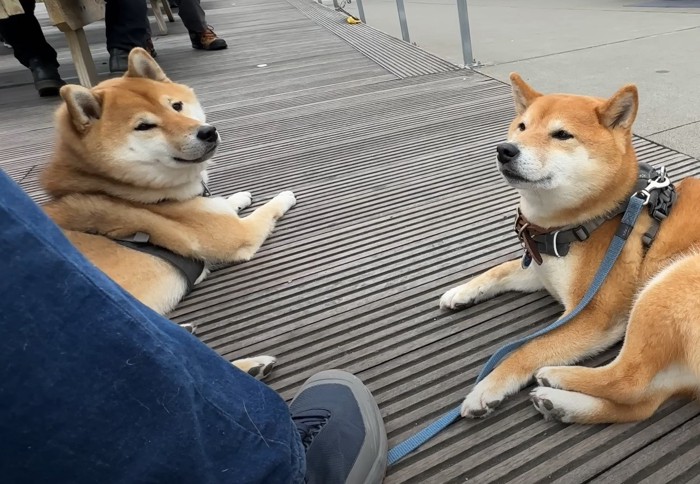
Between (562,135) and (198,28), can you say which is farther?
(198,28)

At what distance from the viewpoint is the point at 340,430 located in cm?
126

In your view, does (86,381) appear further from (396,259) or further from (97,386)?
(396,259)

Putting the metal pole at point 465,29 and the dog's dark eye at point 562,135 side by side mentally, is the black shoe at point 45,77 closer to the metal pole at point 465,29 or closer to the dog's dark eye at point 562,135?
the metal pole at point 465,29

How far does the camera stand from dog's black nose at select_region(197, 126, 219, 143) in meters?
2.13

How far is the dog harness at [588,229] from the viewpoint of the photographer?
4.99 ft

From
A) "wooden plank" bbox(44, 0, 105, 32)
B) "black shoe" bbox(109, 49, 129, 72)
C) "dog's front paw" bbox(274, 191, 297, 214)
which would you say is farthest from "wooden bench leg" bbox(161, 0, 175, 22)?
"dog's front paw" bbox(274, 191, 297, 214)

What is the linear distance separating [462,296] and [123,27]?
16.3 ft

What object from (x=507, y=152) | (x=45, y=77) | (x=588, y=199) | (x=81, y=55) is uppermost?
(x=81, y=55)

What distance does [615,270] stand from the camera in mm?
1491

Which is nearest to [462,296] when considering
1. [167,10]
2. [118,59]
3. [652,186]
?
[652,186]

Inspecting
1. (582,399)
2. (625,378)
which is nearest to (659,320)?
(625,378)

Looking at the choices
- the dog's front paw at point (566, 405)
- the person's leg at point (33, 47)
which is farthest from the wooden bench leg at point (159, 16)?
the dog's front paw at point (566, 405)

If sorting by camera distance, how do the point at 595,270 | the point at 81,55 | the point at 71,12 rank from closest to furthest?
the point at 595,270, the point at 71,12, the point at 81,55

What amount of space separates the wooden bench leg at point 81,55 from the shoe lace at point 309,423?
4.56m
